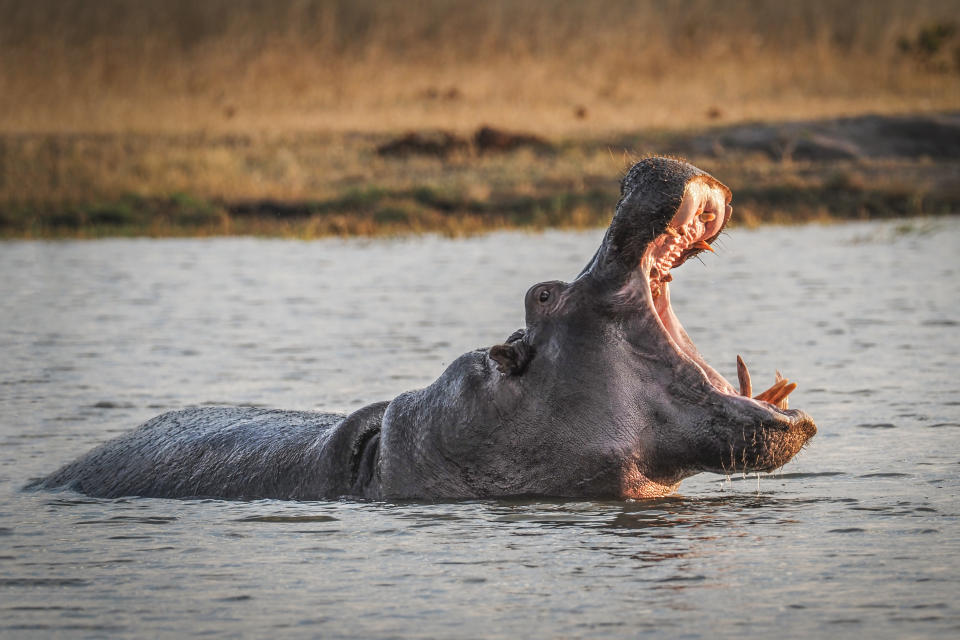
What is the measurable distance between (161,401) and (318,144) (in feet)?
64.6

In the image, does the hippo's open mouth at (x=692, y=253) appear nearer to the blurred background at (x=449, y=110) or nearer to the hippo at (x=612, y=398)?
the hippo at (x=612, y=398)

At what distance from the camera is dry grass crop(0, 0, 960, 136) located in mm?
33875

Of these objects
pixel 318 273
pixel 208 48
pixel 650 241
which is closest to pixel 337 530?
pixel 650 241

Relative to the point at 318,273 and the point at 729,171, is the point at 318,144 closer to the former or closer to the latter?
the point at 729,171

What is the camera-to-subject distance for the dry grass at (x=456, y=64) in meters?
33.9

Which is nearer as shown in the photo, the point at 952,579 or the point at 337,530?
the point at 952,579

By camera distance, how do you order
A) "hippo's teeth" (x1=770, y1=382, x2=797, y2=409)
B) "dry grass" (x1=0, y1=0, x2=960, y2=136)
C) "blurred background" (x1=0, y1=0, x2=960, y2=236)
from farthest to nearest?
"dry grass" (x1=0, y1=0, x2=960, y2=136) < "blurred background" (x1=0, y1=0, x2=960, y2=236) < "hippo's teeth" (x1=770, y1=382, x2=797, y2=409)

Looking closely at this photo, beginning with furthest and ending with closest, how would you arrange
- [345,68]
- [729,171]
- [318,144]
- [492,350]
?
1. [345,68]
2. [318,144]
3. [729,171]
4. [492,350]

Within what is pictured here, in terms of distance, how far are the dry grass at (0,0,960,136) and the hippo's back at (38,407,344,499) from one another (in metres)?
22.8

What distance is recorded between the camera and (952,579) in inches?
209

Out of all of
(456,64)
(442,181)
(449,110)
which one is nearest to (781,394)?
(442,181)

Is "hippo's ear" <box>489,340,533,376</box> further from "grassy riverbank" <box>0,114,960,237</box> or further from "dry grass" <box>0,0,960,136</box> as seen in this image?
"dry grass" <box>0,0,960,136</box>

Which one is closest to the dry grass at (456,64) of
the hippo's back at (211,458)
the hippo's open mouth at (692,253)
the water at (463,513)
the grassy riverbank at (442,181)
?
the grassy riverbank at (442,181)

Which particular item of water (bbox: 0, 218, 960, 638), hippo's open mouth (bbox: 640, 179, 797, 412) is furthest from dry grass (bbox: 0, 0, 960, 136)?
hippo's open mouth (bbox: 640, 179, 797, 412)
